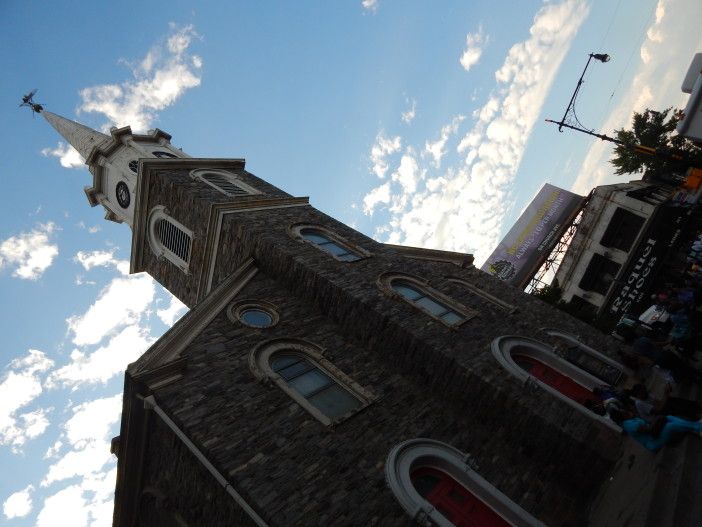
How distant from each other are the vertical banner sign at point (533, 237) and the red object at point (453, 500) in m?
20.0

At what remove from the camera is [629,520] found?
7.66m

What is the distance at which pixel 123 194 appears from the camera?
80.2 feet

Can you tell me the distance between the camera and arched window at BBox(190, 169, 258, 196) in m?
20.6

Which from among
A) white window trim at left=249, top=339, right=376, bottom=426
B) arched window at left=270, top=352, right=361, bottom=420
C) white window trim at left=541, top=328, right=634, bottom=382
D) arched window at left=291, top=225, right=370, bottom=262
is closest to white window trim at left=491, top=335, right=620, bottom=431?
white window trim at left=541, top=328, right=634, bottom=382

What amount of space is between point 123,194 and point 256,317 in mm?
14659

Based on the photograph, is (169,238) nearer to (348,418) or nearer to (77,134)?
(77,134)

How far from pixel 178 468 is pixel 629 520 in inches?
348

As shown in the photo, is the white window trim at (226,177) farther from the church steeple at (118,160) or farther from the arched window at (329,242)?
the arched window at (329,242)

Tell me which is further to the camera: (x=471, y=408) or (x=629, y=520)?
(x=471, y=408)

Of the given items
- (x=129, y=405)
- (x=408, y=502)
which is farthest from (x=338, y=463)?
(x=129, y=405)

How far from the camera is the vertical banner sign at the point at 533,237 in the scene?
29047 millimetres

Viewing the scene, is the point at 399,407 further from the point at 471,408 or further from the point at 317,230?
the point at 317,230

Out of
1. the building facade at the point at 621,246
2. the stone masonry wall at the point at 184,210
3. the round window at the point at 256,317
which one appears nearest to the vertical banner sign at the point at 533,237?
the building facade at the point at 621,246

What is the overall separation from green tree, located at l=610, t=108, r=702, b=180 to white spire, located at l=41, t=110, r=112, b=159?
30.8 m
